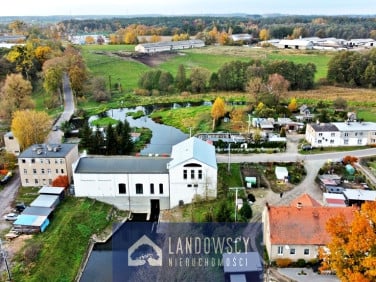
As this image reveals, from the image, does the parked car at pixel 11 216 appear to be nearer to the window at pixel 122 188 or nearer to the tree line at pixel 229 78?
the window at pixel 122 188

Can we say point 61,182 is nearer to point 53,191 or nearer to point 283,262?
point 53,191

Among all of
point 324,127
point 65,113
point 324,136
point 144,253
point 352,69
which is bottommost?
point 144,253

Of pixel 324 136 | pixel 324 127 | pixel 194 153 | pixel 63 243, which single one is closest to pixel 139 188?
pixel 194 153

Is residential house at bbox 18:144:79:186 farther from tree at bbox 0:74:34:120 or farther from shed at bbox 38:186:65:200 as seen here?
tree at bbox 0:74:34:120

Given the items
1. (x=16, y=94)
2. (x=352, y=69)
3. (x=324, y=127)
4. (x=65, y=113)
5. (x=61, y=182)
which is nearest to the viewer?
(x=61, y=182)

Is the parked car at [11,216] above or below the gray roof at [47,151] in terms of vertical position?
below

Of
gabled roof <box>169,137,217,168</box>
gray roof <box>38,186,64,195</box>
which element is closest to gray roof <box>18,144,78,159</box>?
gray roof <box>38,186,64,195</box>

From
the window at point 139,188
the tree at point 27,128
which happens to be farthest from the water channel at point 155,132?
the window at point 139,188
